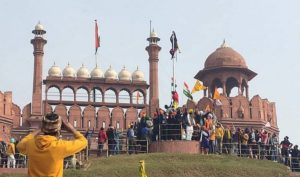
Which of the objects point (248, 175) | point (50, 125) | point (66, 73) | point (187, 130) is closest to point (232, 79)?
point (66, 73)

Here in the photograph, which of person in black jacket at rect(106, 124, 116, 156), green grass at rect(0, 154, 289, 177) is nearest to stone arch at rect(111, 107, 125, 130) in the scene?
person in black jacket at rect(106, 124, 116, 156)

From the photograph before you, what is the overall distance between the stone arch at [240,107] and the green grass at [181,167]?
1314 cm

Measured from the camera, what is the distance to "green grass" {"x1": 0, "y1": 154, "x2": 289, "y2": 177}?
14.8 meters

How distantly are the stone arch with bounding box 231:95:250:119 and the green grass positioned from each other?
13143 millimetres

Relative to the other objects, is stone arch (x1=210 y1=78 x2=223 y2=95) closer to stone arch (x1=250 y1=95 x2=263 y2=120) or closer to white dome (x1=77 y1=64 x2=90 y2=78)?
stone arch (x1=250 y1=95 x2=263 y2=120)

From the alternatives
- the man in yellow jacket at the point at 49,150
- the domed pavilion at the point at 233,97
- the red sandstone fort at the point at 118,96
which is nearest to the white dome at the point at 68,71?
the red sandstone fort at the point at 118,96

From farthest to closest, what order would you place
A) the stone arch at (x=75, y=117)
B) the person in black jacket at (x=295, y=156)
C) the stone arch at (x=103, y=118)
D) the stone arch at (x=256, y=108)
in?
the stone arch at (x=103, y=118)
the stone arch at (x=75, y=117)
the stone arch at (x=256, y=108)
the person in black jacket at (x=295, y=156)

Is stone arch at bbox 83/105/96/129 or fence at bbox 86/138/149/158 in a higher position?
stone arch at bbox 83/105/96/129

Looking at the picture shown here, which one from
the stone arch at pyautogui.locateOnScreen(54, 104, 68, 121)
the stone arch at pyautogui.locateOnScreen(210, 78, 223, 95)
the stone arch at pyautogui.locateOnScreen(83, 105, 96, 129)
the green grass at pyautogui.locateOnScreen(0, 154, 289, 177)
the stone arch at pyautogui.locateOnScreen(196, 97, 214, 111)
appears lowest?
the green grass at pyautogui.locateOnScreen(0, 154, 289, 177)

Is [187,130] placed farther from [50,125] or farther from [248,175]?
[50,125]

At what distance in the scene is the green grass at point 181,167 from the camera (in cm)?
1479

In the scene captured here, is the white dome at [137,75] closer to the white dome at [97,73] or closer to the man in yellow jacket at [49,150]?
the white dome at [97,73]

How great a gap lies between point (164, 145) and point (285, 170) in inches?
147

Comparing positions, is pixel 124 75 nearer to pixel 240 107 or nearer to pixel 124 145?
pixel 240 107
